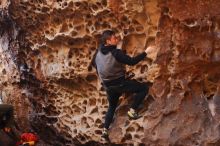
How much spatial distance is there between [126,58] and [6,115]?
2.63 meters

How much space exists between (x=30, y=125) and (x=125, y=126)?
2.00 metres

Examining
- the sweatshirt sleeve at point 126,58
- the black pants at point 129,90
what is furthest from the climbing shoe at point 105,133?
the sweatshirt sleeve at point 126,58

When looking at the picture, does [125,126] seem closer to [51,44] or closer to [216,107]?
[216,107]

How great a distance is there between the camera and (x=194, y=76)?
5.78m

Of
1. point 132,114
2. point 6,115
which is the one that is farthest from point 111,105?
Answer: point 6,115

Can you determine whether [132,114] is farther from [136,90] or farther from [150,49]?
[150,49]

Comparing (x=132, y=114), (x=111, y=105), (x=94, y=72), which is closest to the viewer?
(x=132, y=114)

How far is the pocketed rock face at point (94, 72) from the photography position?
568 centimetres

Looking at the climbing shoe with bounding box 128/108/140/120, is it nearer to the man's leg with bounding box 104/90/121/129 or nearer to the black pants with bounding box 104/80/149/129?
the black pants with bounding box 104/80/149/129

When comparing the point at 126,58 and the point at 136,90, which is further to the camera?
the point at 136,90

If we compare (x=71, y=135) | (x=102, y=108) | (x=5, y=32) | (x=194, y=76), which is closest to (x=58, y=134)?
(x=71, y=135)

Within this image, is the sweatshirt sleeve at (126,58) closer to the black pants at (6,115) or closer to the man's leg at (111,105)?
the man's leg at (111,105)

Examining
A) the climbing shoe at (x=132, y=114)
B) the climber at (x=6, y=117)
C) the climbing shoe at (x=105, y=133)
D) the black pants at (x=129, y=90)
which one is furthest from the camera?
the climber at (x=6, y=117)

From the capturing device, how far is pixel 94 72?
650 centimetres
